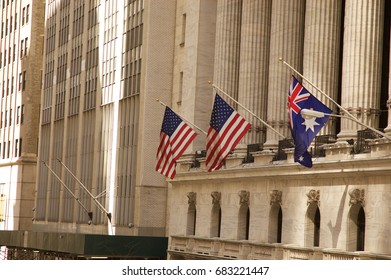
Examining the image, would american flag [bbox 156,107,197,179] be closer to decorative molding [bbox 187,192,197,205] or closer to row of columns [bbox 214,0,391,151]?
row of columns [bbox 214,0,391,151]

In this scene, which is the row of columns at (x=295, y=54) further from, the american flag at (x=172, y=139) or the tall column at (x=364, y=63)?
the american flag at (x=172, y=139)

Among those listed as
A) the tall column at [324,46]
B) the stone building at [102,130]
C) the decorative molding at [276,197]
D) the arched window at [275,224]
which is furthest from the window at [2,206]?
the tall column at [324,46]

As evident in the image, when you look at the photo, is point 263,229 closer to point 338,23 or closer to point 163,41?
point 338,23

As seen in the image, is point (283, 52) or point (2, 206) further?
point (2, 206)

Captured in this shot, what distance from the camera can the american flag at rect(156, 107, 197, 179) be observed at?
53.1 metres

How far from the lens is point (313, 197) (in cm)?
4791

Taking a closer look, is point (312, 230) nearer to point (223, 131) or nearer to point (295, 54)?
point (223, 131)

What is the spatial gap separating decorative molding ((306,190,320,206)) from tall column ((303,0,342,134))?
4.07 meters

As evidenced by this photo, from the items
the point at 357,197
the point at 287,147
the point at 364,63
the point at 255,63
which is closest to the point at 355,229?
the point at 357,197

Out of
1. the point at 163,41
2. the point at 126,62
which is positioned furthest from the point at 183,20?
the point at 126,62

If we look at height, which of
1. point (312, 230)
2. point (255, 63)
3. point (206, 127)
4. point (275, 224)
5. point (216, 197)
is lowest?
point (312, 230)

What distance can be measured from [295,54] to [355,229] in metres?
13.0

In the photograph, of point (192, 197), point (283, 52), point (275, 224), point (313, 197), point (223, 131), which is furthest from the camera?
point (192, 197)

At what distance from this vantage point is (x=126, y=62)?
7756 centimetres
